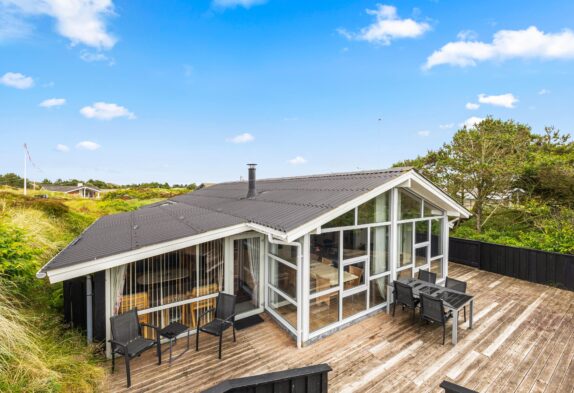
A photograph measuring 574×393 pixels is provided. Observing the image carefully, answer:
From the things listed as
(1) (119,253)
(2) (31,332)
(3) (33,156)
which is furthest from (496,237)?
(3) (33,156)

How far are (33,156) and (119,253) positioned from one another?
3580 centimetres

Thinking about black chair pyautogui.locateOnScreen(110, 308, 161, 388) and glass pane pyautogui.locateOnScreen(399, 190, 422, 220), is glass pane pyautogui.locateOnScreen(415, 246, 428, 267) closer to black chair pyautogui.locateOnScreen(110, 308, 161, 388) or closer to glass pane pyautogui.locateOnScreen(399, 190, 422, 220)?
glass pane pyautogui.locateOnScreen(399, 190, 422, 220)

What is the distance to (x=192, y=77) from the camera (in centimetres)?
1702

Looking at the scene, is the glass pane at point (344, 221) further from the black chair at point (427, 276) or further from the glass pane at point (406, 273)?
the black chair at point (427, 276)

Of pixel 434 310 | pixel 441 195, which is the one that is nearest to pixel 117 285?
pixel 434 310

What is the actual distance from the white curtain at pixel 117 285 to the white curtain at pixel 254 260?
2.41 meters

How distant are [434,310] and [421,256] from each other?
2.41 m

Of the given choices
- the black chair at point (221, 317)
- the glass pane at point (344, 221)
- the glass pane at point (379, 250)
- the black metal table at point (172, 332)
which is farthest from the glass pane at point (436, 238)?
the black metal table at point (172, 332)

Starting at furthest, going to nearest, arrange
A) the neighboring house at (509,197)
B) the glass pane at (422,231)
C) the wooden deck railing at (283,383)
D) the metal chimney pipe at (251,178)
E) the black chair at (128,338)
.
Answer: the neighboring house at (509,197) → the metal chimney pipe at (251,178) → the glass pane at (422,231) → the black chair at (128,338) → the wooden deck railing at (283,383)

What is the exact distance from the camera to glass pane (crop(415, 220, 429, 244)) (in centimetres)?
678

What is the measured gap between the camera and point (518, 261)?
8.34 metres

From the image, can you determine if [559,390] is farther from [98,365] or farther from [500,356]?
[98,365]

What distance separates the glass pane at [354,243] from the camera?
5164 mm

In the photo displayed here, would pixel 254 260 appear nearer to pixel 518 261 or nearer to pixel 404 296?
pixel 404 296
